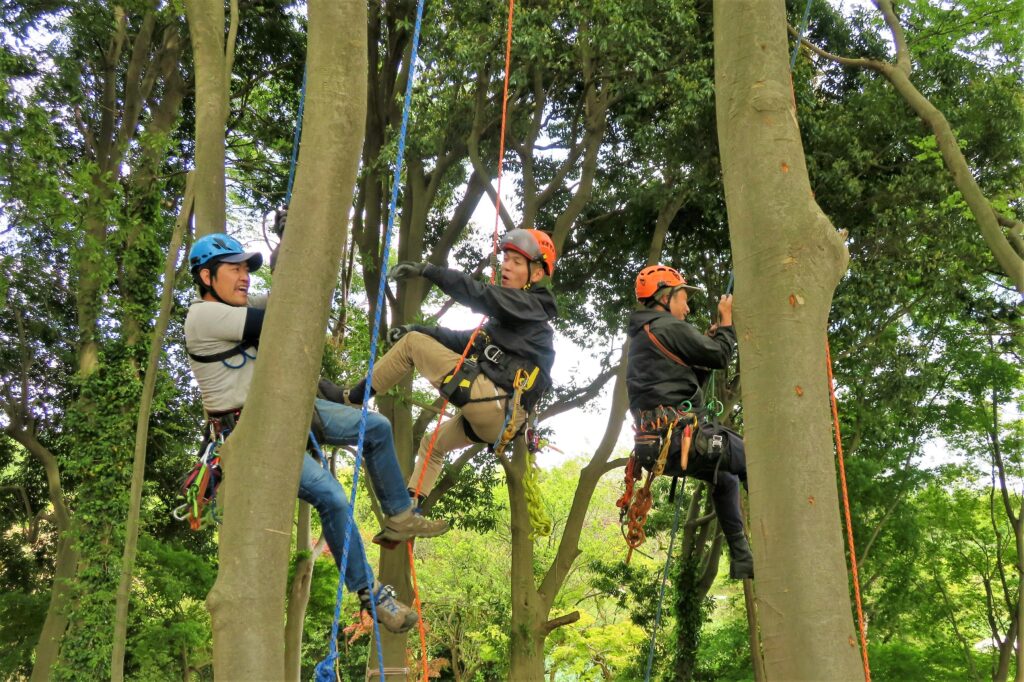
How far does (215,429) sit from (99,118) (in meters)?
11.4

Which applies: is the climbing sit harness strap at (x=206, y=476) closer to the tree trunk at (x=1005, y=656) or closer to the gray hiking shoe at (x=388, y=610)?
the gray hiking shoe at (x=388, y=610)

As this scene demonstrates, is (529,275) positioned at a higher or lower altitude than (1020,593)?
higher

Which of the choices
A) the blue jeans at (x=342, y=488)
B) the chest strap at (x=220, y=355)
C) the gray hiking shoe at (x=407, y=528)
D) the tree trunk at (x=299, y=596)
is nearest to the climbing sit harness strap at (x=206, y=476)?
the chest strap at (x=220, y=355)

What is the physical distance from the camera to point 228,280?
416 centimetres

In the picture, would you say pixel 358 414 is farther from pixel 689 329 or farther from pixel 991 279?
pixel 991 279

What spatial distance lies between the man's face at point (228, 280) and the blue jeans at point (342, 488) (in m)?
0.60

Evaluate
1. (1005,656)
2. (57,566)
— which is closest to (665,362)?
(57,566)

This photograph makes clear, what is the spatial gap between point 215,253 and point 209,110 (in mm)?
1138

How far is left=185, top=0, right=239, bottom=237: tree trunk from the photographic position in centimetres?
457

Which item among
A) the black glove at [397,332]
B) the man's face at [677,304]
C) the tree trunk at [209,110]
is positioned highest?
the tree trunk at [209,110]

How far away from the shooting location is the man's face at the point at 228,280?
414 centimetres

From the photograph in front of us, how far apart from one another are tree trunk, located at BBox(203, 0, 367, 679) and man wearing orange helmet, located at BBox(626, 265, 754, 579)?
231 cm

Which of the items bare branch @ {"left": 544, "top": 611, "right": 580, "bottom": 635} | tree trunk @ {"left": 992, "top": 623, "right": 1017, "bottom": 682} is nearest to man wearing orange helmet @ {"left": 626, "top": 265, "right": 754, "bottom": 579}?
bare branch @ {"left": 544, "top": 611, "right": 580, "bottom": 635}

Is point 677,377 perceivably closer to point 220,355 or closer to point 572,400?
point 220,355
